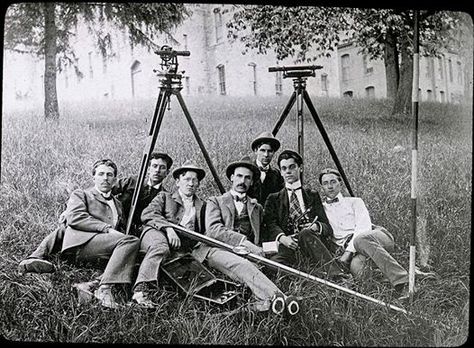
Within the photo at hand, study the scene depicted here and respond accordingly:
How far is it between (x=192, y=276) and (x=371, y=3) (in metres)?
1.65

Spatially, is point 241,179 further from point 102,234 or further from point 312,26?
point 312,26

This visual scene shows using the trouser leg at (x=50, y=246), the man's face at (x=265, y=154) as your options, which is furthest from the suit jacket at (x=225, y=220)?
the trouser leg at (x=50, y=246)

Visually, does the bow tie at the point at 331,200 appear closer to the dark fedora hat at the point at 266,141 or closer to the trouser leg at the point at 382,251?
the trouser leg at the point at 382,251

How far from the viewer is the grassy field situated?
2.41 m

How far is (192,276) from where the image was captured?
8.00 ft

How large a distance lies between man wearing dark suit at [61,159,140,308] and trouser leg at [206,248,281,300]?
15.4 inches

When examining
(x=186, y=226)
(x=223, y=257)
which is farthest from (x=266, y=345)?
(x=186, y=226)

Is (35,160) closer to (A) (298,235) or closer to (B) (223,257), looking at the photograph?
(B) (223,257)

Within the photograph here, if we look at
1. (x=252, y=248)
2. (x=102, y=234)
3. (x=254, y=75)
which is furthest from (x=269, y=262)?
(x=254, y=75)

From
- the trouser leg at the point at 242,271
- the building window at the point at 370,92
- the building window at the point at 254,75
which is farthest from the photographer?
the building window at the point at 370,92

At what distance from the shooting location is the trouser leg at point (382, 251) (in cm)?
251

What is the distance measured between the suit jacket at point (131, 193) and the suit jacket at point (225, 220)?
0.91 ft

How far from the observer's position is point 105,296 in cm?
242

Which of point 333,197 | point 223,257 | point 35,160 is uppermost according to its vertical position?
point 35,160
